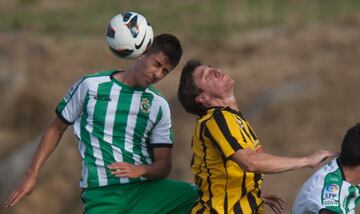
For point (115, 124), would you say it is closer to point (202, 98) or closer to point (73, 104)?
point (73, 104)

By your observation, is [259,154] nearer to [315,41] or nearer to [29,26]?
[315,41]

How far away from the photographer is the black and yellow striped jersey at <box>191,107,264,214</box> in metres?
7.86

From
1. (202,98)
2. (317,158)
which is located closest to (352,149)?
(317,158)

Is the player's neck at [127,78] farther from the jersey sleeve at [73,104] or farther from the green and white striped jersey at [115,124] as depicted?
the jersey sleeve at [73,104]

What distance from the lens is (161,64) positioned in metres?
8.47

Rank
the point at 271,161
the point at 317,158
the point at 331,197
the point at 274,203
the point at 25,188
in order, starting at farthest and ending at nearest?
the point at 25,188, the point at 274,203, the point at 331,197, the point at 271,161, the point at 317,158

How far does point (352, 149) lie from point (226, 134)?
0.91 metres

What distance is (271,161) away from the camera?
756 cm

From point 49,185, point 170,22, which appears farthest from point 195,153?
point 170,22

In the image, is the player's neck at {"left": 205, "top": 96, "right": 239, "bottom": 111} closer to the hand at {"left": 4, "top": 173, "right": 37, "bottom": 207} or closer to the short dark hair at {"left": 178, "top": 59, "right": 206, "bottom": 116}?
the short dark hair at {"left": 178, "top": 59, "right": 206, "bottom": 116}

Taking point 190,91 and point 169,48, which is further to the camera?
point 169,48

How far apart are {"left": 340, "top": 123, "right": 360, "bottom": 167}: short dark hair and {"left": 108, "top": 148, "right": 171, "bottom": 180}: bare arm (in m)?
1.56

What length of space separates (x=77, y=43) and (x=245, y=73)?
22.2 feet

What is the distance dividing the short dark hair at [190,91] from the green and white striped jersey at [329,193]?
0.99m
